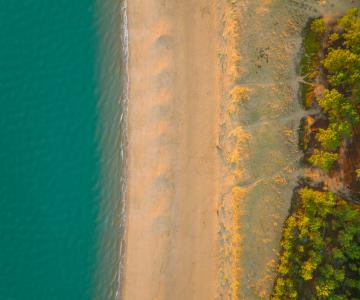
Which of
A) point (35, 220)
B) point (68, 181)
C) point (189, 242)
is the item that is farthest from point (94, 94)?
point (189, 242)

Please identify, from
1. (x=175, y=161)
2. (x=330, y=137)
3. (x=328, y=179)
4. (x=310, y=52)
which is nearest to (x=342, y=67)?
(x=310, y=52)

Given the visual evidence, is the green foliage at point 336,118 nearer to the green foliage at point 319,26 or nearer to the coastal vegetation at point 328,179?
the coastal vegetation at point 328,179

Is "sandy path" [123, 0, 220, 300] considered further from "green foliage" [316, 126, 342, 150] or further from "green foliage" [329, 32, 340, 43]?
"green foliage" [329, 32, 340, 43]

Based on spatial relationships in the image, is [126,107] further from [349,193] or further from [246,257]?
[349,193]

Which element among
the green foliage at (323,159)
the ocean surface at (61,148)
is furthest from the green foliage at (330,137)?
the ocean surface at (61,148)

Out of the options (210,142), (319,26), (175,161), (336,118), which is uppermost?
(319,26)

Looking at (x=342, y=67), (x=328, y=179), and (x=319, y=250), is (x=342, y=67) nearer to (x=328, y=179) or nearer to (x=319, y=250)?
(x=328, y=179)
